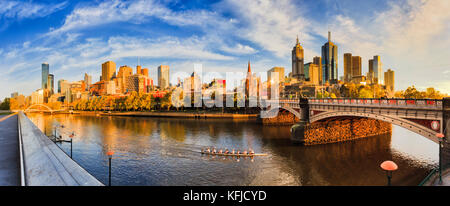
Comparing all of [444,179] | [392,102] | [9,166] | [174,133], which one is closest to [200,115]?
[174,133]

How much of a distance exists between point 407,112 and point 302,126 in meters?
18.7

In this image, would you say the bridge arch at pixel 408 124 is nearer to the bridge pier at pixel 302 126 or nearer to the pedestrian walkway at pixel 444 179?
the pedestrian walkway at pixel 444 179

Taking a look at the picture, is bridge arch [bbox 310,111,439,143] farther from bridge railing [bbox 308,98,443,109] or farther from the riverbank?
the riverbank

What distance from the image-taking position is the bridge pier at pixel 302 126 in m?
41.8

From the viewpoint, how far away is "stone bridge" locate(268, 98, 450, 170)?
20672 mm

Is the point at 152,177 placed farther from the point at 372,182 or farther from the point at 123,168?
the point at 372,182

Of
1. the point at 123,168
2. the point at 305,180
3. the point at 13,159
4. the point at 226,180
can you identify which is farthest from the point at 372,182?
the point at 13,159

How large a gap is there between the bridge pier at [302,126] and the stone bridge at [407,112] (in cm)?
369

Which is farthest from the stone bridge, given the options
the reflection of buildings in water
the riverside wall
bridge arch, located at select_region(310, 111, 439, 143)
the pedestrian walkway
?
the reflection of buildings in water

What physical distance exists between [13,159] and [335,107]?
140ft

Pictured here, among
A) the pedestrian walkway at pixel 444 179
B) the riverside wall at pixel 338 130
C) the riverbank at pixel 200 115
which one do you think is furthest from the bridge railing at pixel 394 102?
Answer: the riverbank at pixel 200 115

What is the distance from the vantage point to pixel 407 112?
977 inches

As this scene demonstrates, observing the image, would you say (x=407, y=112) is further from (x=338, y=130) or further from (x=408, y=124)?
(x=338, y=130)

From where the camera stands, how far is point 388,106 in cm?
2739
